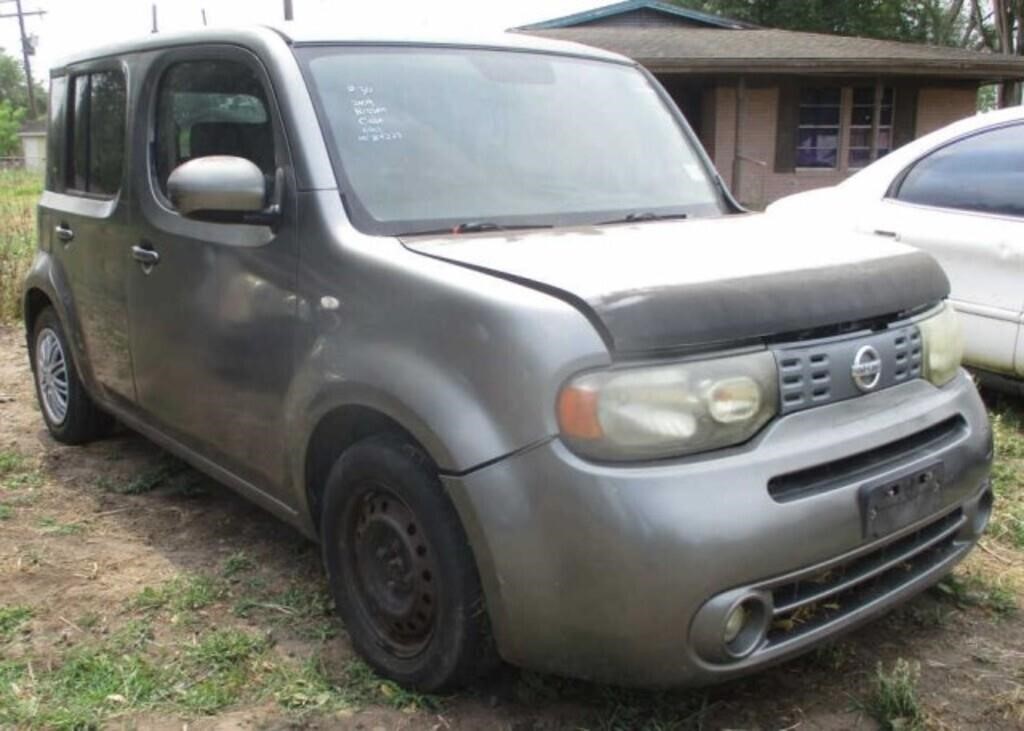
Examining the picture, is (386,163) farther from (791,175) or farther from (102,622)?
(791,175)

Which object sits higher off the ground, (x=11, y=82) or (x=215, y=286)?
(x=11, y=82)

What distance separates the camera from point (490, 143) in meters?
3.12

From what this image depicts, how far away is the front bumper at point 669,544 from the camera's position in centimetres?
208

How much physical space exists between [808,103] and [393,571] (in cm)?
1805

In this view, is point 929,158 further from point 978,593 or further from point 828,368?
point 828,368

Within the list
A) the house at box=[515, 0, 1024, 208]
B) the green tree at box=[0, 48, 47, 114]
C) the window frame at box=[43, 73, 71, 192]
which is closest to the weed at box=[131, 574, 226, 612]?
the window frame at box=[43, 73, 71, 192]

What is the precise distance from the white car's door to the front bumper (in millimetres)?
2538

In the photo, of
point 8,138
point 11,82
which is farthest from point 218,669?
point 11,82

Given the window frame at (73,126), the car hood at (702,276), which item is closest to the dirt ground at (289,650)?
the car hood at (702,276)

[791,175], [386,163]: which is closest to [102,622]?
[386,163]

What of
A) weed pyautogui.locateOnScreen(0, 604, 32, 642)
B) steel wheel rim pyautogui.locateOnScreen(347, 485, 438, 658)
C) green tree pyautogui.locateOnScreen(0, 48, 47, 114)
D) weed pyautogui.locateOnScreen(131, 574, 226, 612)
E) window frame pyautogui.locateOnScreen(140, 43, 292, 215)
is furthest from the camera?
green tree pyautogui.locateOnScreen(0, 48, 47, 114)

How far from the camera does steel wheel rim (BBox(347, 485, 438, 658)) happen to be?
253 cm

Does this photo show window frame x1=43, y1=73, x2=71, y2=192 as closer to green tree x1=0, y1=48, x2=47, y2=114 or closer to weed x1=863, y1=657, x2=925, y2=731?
weed x1=863, y1=657, x2=925, y2=731

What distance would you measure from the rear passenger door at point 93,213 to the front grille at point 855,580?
272 cm
